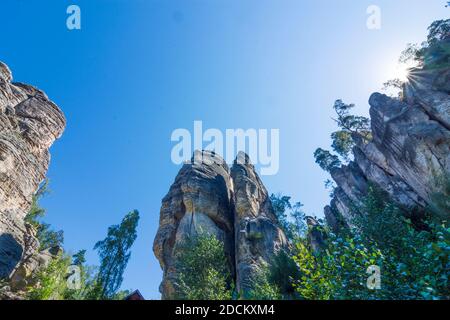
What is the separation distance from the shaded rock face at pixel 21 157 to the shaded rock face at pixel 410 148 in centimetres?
3311

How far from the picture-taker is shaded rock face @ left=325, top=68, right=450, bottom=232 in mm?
24000

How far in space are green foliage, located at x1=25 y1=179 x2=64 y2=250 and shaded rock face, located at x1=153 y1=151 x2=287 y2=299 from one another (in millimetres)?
19856

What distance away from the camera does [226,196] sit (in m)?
40.8

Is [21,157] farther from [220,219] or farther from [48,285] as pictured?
[220,219]

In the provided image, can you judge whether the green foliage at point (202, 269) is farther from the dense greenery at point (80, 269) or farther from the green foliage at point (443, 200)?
the green foliage at point (443, 200)

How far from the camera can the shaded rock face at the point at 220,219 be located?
2934 centimetres

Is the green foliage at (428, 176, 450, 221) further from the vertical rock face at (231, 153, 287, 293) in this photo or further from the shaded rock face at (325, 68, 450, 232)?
the vertical rock face at (231, 153, 287, 293)

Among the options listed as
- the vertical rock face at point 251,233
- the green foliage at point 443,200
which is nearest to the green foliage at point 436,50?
the green foliage at point 443,200

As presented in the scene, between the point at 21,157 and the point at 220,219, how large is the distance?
23.2 m

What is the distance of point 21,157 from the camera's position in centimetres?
2350

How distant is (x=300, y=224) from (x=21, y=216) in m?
42.5

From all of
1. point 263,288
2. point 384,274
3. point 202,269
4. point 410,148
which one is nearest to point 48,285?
point 202,269

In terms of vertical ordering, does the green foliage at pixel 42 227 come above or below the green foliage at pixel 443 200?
above
